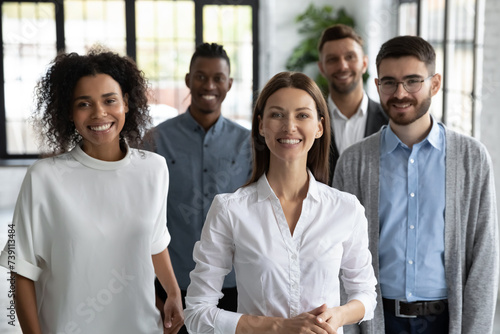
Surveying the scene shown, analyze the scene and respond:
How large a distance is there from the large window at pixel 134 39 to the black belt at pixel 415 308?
593cm

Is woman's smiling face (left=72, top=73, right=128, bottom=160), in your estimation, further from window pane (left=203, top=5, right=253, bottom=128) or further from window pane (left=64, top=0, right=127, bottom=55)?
window pane (left=64, top=0, right=127, bottom=55)

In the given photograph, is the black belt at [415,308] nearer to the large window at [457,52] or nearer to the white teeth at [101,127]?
the white teeth at [101,127]

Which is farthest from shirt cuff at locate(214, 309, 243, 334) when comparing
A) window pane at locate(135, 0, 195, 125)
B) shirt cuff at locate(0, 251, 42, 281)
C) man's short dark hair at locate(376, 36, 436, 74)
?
window pane at locate(135, 0, 195, 125)

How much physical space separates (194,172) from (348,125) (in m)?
0.82

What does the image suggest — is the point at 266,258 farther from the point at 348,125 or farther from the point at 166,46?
the point at 166,46

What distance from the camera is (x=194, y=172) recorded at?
2.79 metres

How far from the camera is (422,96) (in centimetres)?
211

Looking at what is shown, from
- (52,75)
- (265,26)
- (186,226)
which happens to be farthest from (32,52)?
(52,75)

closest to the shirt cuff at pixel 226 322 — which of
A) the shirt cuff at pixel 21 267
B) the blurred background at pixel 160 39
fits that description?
the shirt cuff at pixel 21 267

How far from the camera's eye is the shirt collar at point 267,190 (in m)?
1.73

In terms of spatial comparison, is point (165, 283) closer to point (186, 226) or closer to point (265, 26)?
point (186, 226)

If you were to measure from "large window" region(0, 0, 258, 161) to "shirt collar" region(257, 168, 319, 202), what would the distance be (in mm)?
6174

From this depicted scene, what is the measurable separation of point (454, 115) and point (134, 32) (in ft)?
14.5

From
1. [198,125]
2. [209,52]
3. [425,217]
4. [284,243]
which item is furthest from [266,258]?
[209,52]
